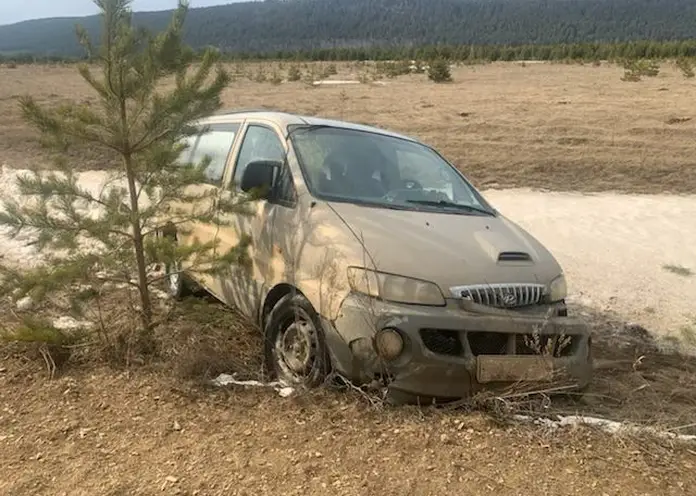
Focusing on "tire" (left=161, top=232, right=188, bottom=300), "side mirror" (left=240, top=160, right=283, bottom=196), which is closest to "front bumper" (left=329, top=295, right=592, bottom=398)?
"side mirror" (left=240, top=160, right=283, bottom=196)

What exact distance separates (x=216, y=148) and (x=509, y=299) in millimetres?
2921

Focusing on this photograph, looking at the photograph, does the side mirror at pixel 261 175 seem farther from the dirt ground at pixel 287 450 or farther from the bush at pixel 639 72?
the bush at pixel 639 72

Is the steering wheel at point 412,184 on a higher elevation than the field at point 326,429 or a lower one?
higher

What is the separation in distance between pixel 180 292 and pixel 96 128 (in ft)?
7.00

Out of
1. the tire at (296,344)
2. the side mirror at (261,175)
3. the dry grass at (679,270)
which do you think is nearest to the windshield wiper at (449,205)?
the side mirror at (261,175)

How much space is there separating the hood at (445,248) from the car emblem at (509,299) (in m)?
0.09

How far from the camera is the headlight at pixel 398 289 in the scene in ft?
13.7

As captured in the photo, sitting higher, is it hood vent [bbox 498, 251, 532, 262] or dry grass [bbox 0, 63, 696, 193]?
hood vent [bbox 498, 251, 532, 262]

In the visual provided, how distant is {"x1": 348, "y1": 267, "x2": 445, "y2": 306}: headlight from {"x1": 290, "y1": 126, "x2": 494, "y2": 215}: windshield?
86cm

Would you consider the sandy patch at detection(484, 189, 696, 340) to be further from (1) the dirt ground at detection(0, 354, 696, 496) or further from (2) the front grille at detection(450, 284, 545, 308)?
(1) the dirt ground at detection(0, 354, 696, 496)

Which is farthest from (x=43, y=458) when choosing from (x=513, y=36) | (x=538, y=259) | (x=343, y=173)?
(x=513, y=36)

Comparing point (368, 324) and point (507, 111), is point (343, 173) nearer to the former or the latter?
point (368, 324)

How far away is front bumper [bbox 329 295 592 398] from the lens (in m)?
4.07

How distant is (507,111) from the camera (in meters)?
20.6
